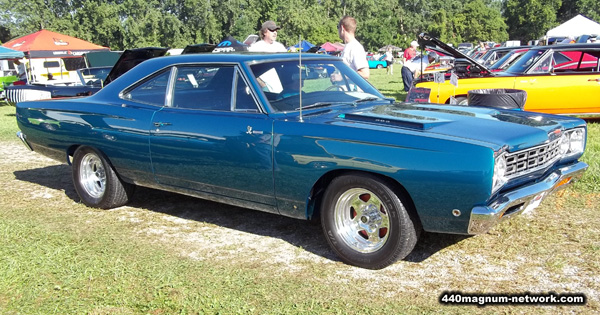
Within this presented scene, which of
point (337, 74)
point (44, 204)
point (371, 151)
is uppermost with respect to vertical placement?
point (337, 74)

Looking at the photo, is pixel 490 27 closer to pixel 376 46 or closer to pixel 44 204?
pixel 376 46

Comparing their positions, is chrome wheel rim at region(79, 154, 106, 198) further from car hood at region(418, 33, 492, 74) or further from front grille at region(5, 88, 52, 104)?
front grille at region(5, 88, 52, 104)

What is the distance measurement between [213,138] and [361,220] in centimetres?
133

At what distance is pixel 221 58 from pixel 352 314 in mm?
2445

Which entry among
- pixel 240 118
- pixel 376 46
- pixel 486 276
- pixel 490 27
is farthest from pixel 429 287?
pixel 490 27

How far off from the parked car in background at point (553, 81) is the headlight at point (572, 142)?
174 inches

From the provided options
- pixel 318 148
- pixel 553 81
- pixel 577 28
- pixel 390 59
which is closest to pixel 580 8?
pixel 577 28

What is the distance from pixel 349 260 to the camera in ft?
12.0

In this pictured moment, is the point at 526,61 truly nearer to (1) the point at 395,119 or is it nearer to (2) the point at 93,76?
(1) the point at 395,119

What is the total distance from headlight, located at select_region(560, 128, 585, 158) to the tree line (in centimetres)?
6288

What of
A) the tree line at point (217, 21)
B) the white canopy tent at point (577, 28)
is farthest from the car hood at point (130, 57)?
the tree line at point (217, 21)

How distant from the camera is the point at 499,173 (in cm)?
320

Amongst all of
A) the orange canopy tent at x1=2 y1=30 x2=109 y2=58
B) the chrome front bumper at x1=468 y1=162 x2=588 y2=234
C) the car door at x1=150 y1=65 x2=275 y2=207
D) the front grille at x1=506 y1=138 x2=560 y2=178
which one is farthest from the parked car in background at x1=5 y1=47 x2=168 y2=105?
the orange canopy tent at x1=2 y1=30 x2=109 y2=58

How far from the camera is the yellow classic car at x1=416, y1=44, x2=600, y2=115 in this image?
864 cm
